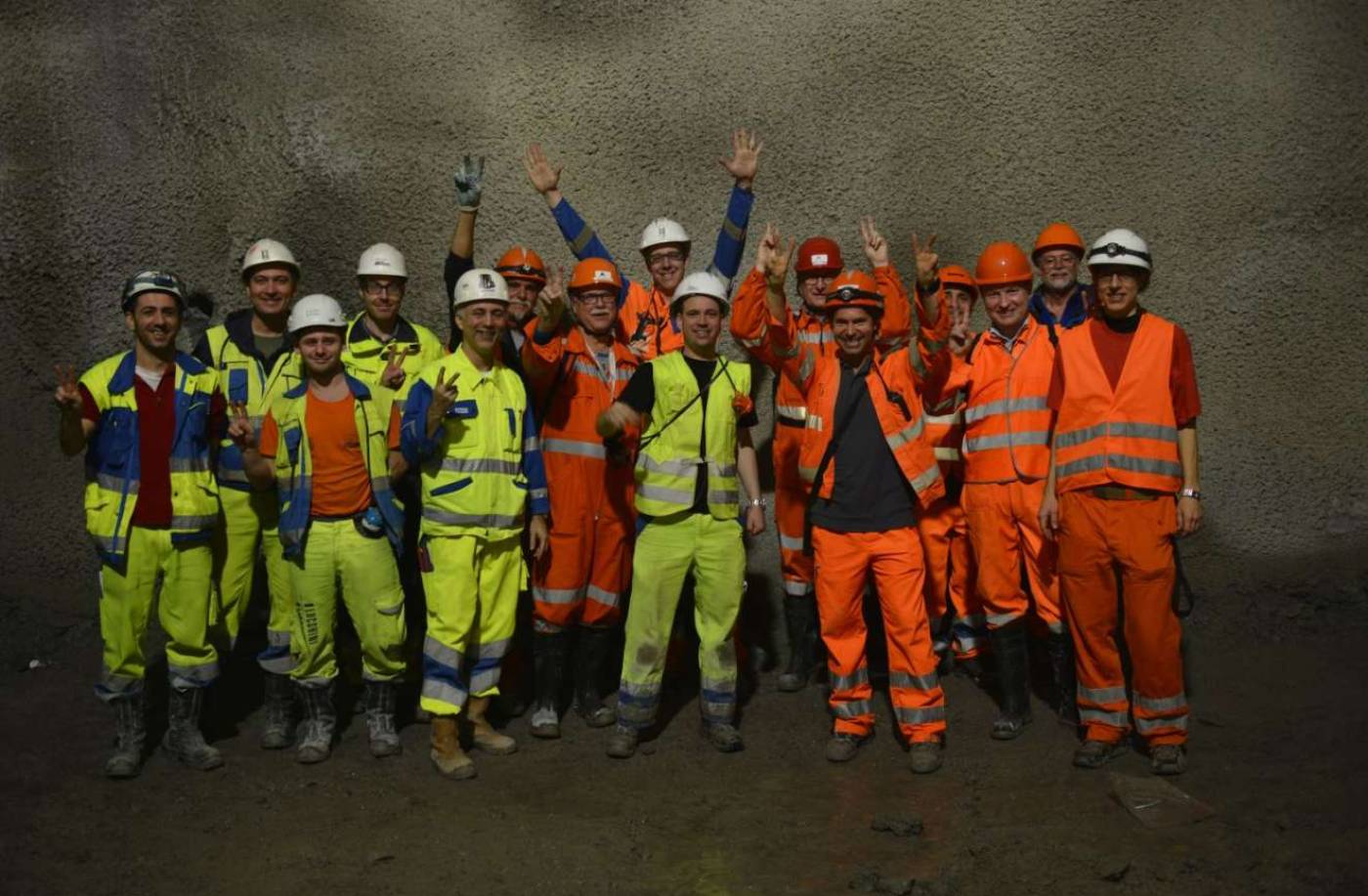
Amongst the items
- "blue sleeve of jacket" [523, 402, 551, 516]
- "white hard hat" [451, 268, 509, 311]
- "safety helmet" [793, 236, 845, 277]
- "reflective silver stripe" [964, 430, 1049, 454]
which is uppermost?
"safety helmet" [793, 236, 845, 277]

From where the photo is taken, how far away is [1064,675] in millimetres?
5902

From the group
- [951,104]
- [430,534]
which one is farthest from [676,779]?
[951,104]

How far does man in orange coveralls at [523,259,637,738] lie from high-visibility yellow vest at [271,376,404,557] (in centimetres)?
75

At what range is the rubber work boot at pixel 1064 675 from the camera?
231 inches

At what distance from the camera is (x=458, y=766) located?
535 cm

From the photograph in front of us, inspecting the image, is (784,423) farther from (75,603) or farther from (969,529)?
(75,603)

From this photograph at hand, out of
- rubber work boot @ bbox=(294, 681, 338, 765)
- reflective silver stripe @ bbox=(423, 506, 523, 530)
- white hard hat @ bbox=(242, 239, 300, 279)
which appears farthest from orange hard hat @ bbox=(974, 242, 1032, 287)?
rubber work boot @ bbox=(294, 681, 338, 765)

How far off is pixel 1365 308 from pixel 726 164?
3.84 metres

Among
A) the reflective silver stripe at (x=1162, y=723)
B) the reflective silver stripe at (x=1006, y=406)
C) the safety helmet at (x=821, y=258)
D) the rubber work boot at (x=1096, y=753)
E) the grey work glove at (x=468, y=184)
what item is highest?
the grey work glove at (x=468, y=184)

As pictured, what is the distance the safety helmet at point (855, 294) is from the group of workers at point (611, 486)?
0.02 m

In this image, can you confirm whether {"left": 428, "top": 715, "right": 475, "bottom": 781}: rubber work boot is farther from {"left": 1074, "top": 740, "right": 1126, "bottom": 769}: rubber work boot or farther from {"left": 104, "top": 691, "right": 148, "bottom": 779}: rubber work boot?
{"left": 1074, "top": 740, "right": 1126, "bottom": 769}: rubber work boot

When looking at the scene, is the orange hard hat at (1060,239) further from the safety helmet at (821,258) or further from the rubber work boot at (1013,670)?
the rubber work boot at (1013,670)

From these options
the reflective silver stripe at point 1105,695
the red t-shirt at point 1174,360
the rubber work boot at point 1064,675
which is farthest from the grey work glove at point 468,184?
the reflective silver stripe at point 1105,695

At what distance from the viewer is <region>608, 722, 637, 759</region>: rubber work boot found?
18.4ft
